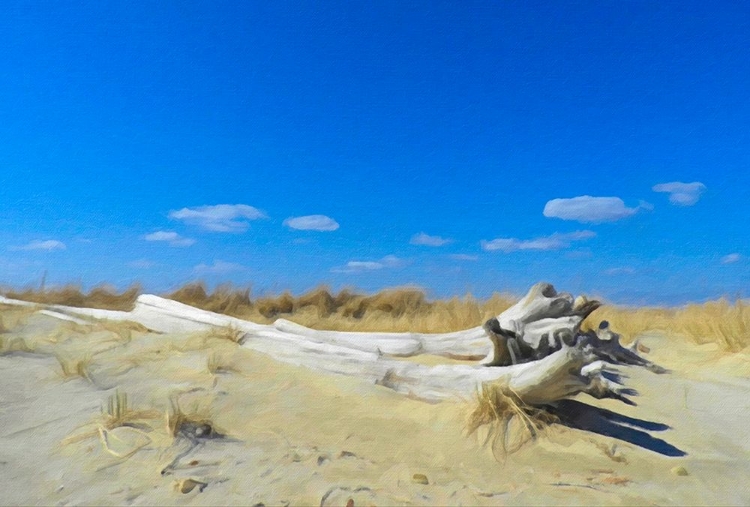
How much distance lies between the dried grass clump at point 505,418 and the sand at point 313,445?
2.9 inches

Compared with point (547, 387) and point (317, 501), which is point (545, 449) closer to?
point (547, 387)

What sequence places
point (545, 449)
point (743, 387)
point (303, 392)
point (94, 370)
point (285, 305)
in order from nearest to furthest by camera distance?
point (545, 449), point (303, 392), point (94, 370), point (743, 387), point (285, 305)

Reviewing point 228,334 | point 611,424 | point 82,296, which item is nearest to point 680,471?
point 611,424

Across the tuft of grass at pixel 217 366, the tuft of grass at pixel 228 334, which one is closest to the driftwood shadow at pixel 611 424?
the tuft of grass at pixel 217 366

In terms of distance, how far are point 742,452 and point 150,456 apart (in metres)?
3.27

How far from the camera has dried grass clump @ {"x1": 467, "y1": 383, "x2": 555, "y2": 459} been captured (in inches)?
115

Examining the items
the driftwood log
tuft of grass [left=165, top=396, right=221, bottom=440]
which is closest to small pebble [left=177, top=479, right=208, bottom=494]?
tuft of grass [left=165, top=396, right=221, bottom=440]

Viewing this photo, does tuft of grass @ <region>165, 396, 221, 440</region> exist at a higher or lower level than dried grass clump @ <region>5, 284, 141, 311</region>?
lower

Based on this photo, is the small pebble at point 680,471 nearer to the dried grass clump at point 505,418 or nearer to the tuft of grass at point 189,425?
the dried grass clump at point 505,418

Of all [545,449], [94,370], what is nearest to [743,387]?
[545,449]

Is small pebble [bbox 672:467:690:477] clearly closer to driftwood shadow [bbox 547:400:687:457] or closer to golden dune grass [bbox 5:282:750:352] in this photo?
driftwood shadow [bbox 547:400:687:457]

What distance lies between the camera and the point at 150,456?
2.54m

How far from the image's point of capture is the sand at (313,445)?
2301 millimetres

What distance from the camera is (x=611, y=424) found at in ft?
11.0
